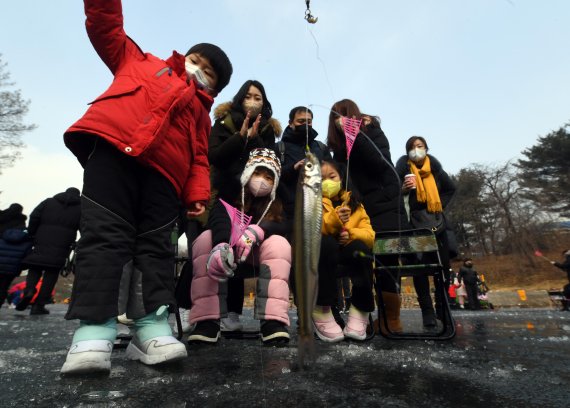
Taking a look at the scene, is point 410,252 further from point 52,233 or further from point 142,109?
point 52,233

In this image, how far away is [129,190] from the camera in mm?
1983

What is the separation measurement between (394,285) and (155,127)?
237cm

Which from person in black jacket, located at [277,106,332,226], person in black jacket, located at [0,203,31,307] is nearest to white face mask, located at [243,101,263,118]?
person in black jacket, located at [277,106,332,226]

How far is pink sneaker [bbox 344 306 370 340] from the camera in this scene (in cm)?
266

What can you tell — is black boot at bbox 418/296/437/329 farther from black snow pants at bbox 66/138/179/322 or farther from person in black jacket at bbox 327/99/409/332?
black snow pants at bbox 66/138/179/322

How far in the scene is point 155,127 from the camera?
6.37 ft

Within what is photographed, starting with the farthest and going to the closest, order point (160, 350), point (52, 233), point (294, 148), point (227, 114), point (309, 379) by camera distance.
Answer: point (52, 233) → point (294, 148) → point (227, 114) → point (160, 350) → point (309, 379)

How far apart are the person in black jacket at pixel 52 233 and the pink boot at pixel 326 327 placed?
4.66 m

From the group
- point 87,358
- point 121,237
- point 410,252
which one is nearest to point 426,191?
point 410,252

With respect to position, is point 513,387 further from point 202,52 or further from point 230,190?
point 202,52

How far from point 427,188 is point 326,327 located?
206cm

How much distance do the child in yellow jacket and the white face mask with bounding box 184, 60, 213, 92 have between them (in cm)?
113

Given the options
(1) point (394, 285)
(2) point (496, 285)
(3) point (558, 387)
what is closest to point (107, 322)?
(3) point (558, 387)

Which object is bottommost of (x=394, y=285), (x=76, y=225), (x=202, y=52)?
(x=394, y=285)
